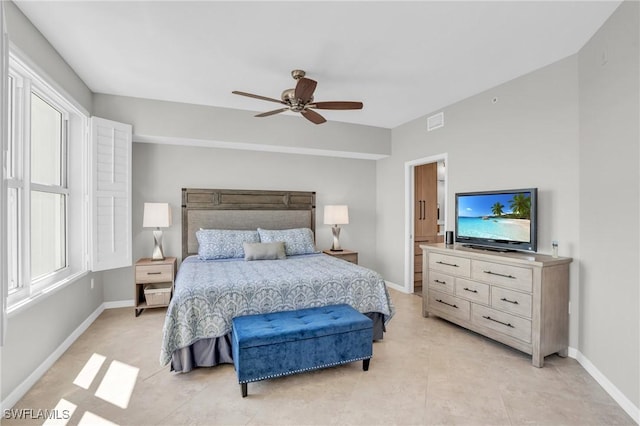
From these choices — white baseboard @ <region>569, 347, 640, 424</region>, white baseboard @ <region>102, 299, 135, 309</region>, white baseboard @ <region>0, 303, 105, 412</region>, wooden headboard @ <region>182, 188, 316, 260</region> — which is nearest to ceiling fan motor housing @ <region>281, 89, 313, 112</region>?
wooden headboard @ <region>182, 188, 316, 260</region>

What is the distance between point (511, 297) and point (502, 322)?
0.27 metres

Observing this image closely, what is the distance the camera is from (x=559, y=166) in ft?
9.68

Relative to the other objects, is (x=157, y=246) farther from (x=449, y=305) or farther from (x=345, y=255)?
(x=449, y=305)

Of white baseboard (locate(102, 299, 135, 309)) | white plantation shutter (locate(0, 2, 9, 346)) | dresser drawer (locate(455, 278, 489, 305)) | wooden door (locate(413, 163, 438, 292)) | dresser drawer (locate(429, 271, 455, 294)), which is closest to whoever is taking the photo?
white plantation shutter (locate(0, 2, 9, 346))

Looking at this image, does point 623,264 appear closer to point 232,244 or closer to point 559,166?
point 559,166

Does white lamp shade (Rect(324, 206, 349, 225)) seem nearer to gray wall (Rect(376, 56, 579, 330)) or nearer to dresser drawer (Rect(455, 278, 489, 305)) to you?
gray wall (Rect(376, 56, 579, 330))

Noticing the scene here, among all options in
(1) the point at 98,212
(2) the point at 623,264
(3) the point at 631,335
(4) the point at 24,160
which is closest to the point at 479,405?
(3) the point at 631,335

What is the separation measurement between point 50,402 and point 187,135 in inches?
121

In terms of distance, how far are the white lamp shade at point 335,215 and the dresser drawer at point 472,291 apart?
81.6 inches

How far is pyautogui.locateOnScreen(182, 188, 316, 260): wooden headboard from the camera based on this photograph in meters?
4.54

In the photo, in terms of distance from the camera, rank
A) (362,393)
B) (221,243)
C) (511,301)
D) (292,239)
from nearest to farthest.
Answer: (362,393) → (511,301) → (221,243) → (292,239)

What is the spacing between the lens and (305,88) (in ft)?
8.89

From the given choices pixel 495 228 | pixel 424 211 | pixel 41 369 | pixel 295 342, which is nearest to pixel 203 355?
pixel 295 342

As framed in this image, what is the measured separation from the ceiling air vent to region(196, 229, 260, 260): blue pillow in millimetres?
2939
